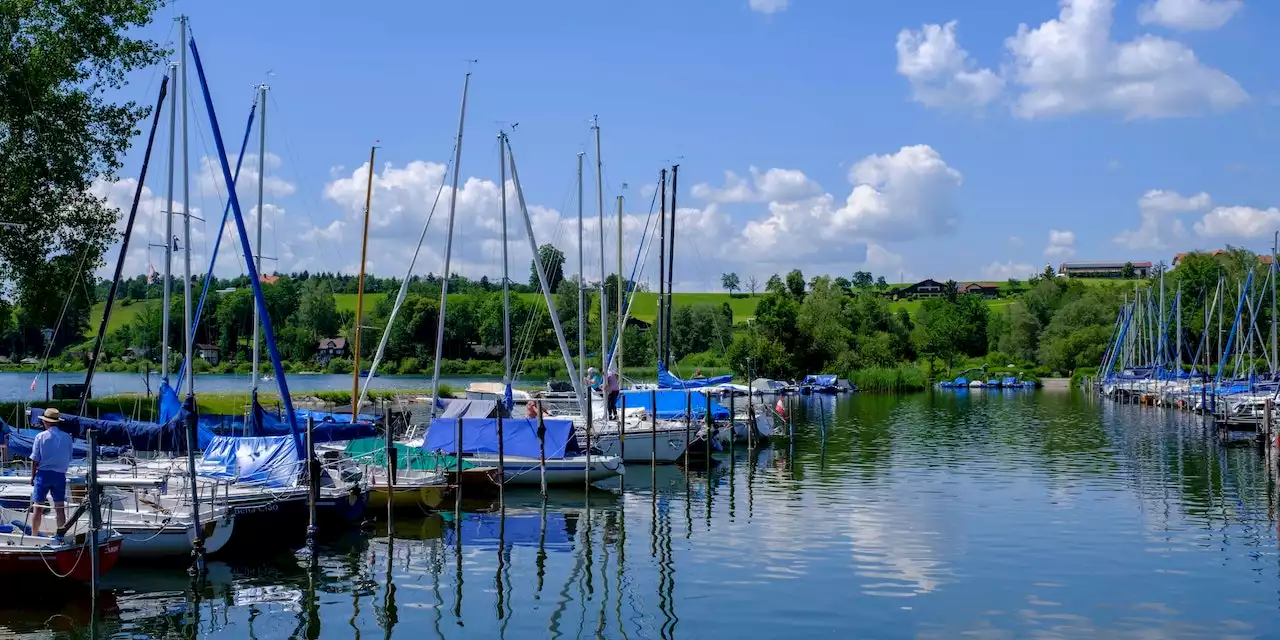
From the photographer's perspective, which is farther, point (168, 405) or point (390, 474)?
point (168, 405)

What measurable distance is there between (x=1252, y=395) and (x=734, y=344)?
65904mm

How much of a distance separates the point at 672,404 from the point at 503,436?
52.2 ft

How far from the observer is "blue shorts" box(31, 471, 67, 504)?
22281 mm

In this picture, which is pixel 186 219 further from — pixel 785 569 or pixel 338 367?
pixel 338 367

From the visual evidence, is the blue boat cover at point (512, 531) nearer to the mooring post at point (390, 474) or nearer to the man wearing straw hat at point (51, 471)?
the mooring post at point (390, 474)

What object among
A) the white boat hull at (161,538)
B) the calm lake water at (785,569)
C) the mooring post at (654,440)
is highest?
the mooring post at (654,440)

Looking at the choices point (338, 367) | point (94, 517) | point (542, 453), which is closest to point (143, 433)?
point (542, 453)

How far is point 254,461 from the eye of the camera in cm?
2944

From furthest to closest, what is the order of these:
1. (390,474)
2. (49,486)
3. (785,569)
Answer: (390,474) < (785,569) < (49,486)

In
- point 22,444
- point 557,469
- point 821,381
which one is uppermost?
point 22,444

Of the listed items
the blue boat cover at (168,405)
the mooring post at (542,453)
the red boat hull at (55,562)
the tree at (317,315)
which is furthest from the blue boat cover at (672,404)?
the tree at (317,315)

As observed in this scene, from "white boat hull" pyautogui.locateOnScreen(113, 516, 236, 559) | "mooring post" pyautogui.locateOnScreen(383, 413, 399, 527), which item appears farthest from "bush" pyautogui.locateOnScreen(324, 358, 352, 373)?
"white boat hull" pyautogui.locateOnScreen(113, 516, 236, 559)

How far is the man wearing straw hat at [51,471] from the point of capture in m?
22.2

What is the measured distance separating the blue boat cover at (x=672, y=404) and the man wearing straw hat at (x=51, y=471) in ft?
90.9
